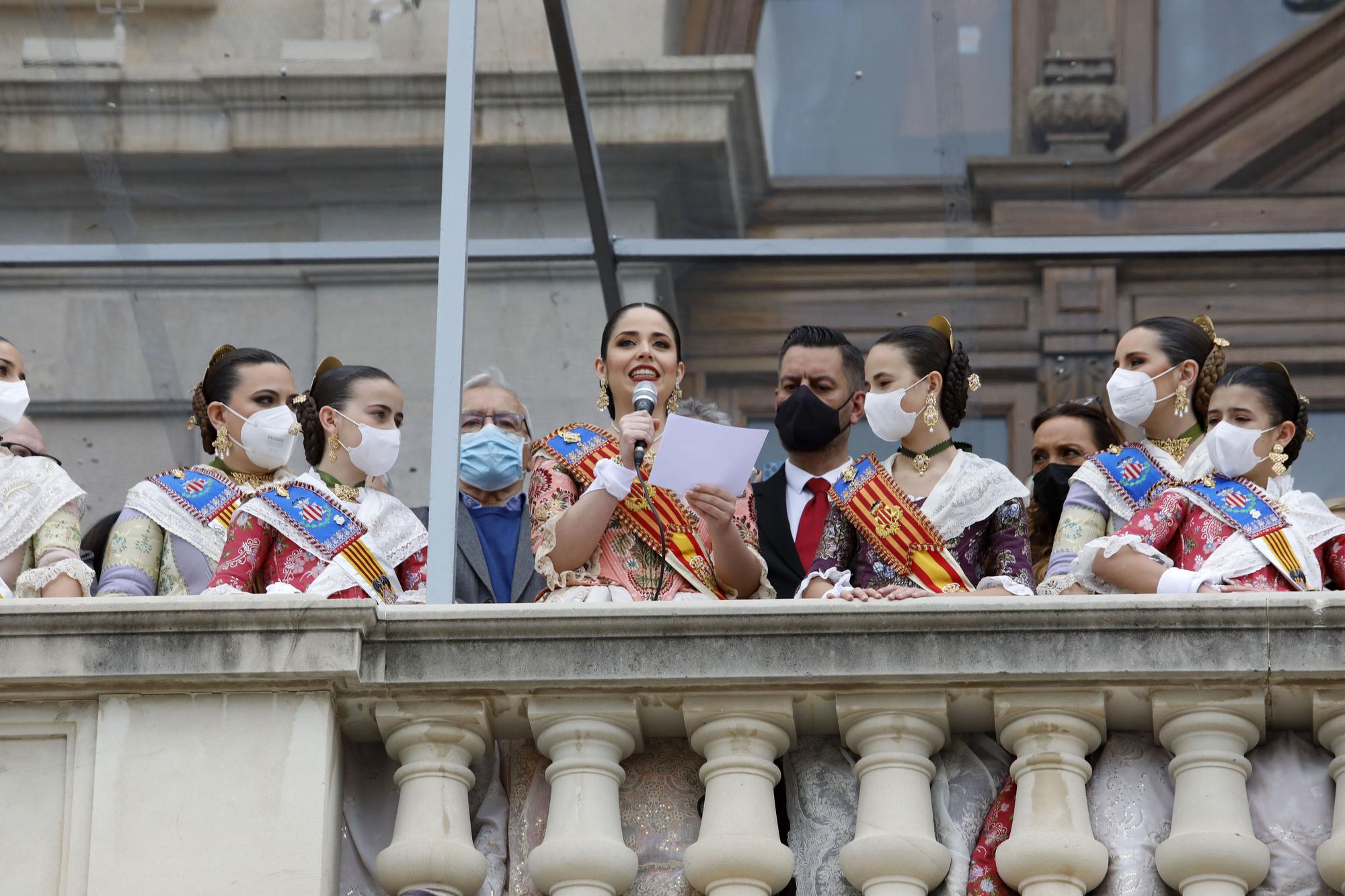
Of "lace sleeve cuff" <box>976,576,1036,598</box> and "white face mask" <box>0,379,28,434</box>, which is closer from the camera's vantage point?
"lace sleeve cuff" <box>976,576,1036,598</box>

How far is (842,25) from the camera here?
10.5 metres

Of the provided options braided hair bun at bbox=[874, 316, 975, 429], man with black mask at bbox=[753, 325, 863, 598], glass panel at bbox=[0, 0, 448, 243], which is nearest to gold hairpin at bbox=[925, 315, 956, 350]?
braided hair bun at bbox=[874, 316, 975, 429]

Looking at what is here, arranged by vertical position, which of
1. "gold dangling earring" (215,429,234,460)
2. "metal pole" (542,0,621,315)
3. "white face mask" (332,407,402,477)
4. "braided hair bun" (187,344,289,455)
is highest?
"metal pole" (542,0,621,315)

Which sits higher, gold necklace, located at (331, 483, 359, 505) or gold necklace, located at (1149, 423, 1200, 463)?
gold necklace, located at (1149, 423, 1200, 463)

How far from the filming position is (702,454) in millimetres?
5891

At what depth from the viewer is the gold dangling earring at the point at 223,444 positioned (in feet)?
22.5

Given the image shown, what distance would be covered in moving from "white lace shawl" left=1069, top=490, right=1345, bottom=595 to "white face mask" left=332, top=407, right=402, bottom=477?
1.80 metres

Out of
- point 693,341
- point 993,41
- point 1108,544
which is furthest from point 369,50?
point 1108,544

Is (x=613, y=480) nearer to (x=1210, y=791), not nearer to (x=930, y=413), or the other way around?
(x=930, y=413)

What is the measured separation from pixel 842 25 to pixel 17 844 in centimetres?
619

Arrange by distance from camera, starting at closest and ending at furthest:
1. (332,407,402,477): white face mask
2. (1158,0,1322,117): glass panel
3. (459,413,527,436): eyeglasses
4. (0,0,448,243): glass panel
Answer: (332,407,402,477): white face mask → (459,413,527,436): eyeglasses → (0,0,448,243): glass panel → (1158,0,1322,117): glass panel

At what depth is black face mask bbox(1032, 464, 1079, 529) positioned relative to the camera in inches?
275

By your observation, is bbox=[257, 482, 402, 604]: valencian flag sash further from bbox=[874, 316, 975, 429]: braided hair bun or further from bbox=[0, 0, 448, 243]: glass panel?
bbox=[0, 0, 448, 243]: glass panel

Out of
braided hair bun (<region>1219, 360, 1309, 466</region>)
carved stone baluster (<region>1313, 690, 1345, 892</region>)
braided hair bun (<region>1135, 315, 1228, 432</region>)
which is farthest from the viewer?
braided hair bun (<region>1135, 315, 1228, 432</region>)
